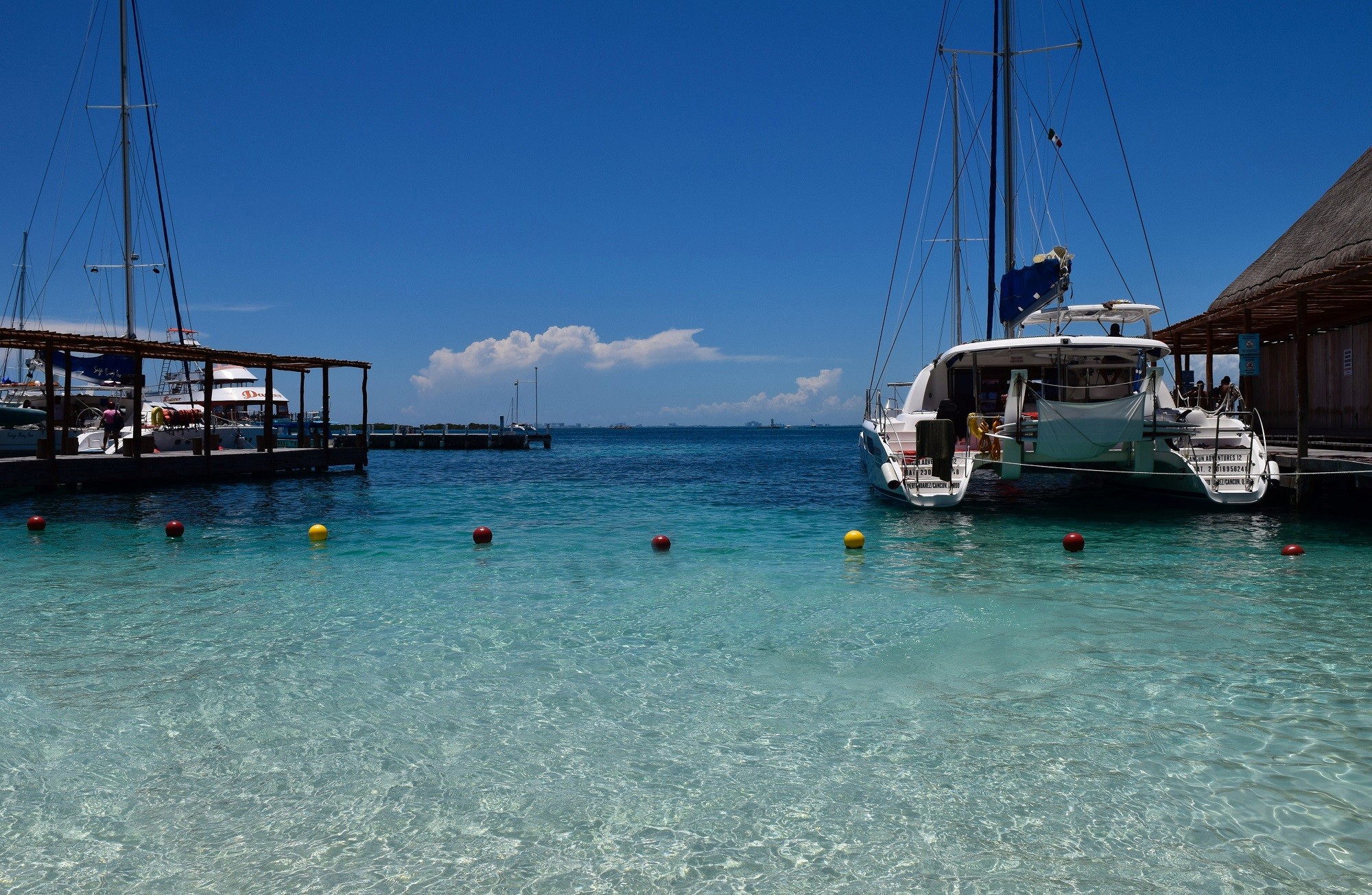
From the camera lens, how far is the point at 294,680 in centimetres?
746

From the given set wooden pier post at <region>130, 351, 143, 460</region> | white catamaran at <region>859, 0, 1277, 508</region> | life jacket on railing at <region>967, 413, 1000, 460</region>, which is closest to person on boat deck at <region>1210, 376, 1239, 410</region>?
white catamaran at <region>859, 0, 1277, 508</region>

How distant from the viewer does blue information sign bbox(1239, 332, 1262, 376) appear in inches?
777

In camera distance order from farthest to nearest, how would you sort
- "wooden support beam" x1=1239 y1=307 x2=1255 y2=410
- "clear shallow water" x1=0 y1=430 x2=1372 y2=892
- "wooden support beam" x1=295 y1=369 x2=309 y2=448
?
"wooden support beam" x1=295 y1=369 x2=309 y2=448 → "wooden support beam" x1=1239 y1=307 x2=1255 y2=410 → "clear shallow water" x1=0 y1=430 x2=1372 y2=892

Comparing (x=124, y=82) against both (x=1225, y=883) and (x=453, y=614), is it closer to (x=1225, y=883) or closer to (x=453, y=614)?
(x=453, y=614)

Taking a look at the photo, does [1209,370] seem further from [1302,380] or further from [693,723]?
[693,723]

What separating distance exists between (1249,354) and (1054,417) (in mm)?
7164

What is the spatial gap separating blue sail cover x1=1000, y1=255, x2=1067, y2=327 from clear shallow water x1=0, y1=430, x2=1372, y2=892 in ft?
25.4

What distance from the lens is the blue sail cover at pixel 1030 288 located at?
19.7 m

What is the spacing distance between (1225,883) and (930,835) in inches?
52.2

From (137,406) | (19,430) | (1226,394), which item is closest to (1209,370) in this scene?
(1226,394)

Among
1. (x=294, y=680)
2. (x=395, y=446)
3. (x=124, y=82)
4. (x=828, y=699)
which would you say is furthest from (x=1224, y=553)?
(x=395, y=446)

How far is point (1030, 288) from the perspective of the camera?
20.5 m

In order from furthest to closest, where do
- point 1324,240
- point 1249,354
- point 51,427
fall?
1. point 51,427
2. point 1324,240
3. point 1249,354

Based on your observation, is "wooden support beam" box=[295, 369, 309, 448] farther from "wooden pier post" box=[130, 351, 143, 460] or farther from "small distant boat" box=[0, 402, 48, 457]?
"small distant boat" box=[0, 402, 48, 457]
